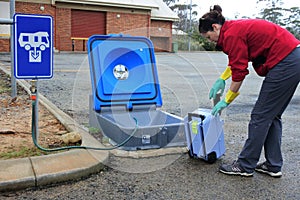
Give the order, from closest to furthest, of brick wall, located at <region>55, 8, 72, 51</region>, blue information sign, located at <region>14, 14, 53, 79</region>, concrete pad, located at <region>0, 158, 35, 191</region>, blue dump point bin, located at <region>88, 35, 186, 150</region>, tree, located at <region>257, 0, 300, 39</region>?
concrete pad, located at <region>0, 158, 35, 191</region> → blue information sign, located at <region>14, 14, 53, 79</region> → blue dump point bin, located at <region>88, 35, 186, 150</region> → brick wall, located at <region>55, 8, 72, 51</region> → tree, located at <region>257, 0, 300, 39</region>

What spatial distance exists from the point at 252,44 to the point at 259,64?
230 millimetres

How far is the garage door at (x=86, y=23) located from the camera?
73.6 ft

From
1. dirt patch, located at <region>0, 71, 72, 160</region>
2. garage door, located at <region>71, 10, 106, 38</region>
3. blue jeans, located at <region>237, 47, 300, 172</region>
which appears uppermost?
garage door, located at <region>71, 10, 106, 38</region>

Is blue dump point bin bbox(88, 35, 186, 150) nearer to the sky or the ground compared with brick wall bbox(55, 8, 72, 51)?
nearer to the ground

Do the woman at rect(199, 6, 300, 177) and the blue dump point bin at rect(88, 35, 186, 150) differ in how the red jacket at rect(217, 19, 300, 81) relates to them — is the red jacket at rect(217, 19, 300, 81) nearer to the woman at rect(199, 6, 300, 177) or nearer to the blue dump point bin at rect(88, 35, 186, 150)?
the woman at rect(199, 6, 300, 177)

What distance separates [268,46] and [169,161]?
1401mm

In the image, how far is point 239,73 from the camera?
2973mm

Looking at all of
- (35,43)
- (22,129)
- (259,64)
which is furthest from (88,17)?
(259,64)

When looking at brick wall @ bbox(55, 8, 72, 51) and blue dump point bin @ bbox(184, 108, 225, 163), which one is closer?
blue dump point bin @ bbox(184, 108, 225, 163)

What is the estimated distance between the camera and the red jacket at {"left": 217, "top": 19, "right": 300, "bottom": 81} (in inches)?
117

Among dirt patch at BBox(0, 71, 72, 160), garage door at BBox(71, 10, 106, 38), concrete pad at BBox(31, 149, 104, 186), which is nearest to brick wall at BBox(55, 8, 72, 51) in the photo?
garage door at BBox(71, 10, 106, 38)

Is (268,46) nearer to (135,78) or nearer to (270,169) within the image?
(270,169)

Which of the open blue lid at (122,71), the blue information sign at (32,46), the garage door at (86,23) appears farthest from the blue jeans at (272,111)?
the garage door at (86,23)

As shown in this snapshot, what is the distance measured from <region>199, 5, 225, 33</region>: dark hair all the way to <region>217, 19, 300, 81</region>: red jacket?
0.10 meters
